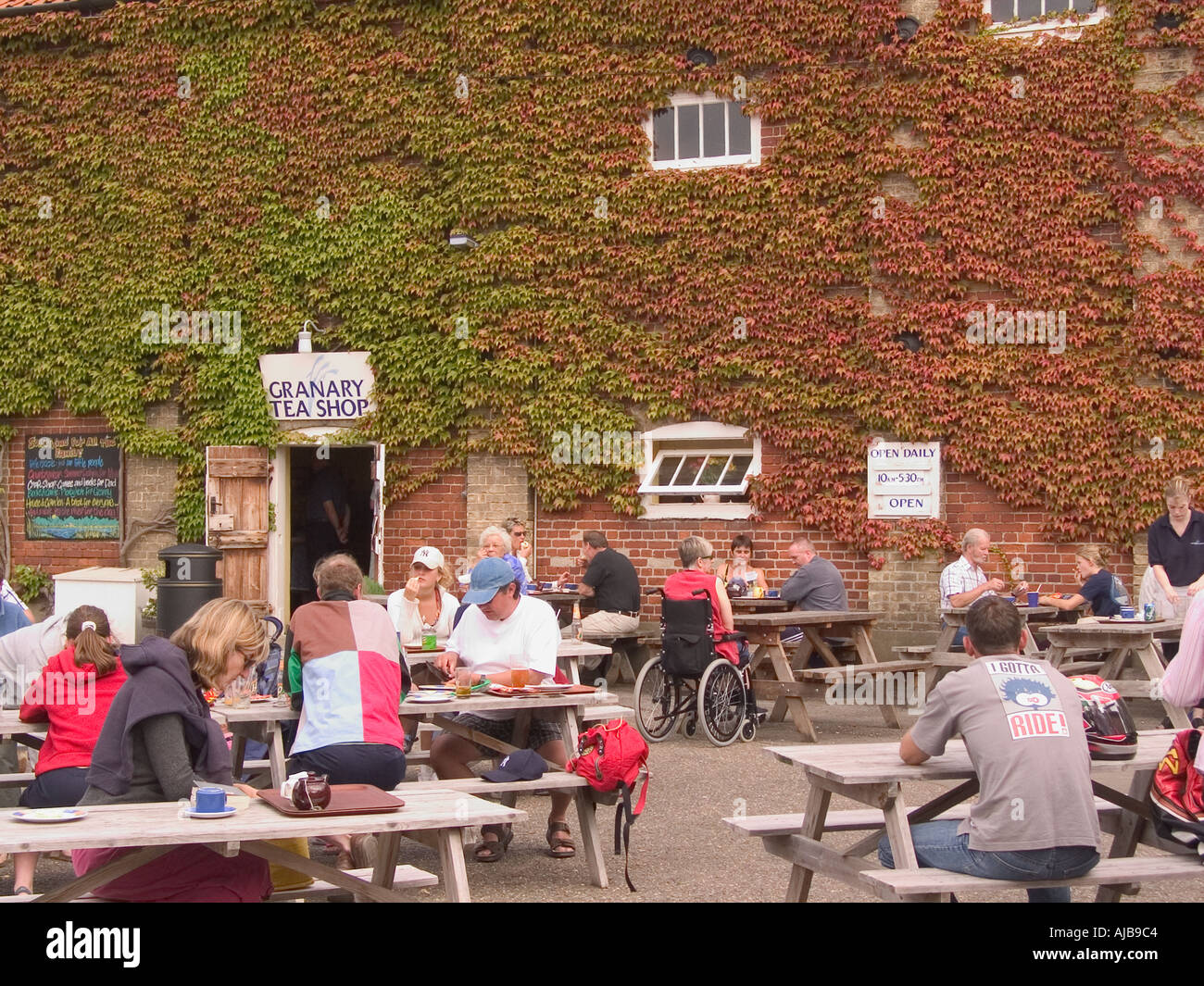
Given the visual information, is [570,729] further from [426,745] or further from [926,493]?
[926,493]

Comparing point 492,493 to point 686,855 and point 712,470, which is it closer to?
point 712,470

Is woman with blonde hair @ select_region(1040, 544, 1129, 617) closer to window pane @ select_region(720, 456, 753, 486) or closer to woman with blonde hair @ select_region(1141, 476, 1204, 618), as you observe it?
woman with blonde hair @ select_region(1141, 476, 1204, 618)

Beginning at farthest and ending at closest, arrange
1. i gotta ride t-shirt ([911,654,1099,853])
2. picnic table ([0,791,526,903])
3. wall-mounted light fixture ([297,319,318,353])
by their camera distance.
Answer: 1. wall-mounted light fixture ([297,319,318,353])
2. i gotta ride t-shirt ([911,654,1099,853])
3. picnic table ([0,791,526,903])

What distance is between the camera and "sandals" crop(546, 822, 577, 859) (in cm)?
750

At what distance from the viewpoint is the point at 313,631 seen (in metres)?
6.30

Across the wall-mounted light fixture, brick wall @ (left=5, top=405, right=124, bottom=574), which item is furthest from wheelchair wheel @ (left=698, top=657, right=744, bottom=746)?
brick wall @ (left=5, top=405, right=124, bottom=574)

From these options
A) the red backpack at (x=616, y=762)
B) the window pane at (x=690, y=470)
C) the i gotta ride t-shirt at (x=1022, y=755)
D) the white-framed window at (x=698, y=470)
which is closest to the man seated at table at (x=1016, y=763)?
the i gotta ride t-shirt at (x=1022, y=755)

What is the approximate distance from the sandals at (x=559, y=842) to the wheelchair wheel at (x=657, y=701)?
11.0 ft

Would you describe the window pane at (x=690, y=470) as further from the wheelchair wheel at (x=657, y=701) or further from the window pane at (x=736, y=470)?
the wheelchair wheel at (x=657, y=701)

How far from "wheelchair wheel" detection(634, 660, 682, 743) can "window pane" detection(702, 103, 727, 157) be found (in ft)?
20.5

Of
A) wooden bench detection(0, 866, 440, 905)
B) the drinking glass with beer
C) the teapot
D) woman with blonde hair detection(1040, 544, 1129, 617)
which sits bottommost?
wooden bench detection(0, 866, 440, 905)

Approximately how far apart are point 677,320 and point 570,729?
8.26 m

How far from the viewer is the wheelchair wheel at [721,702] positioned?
1081cm
